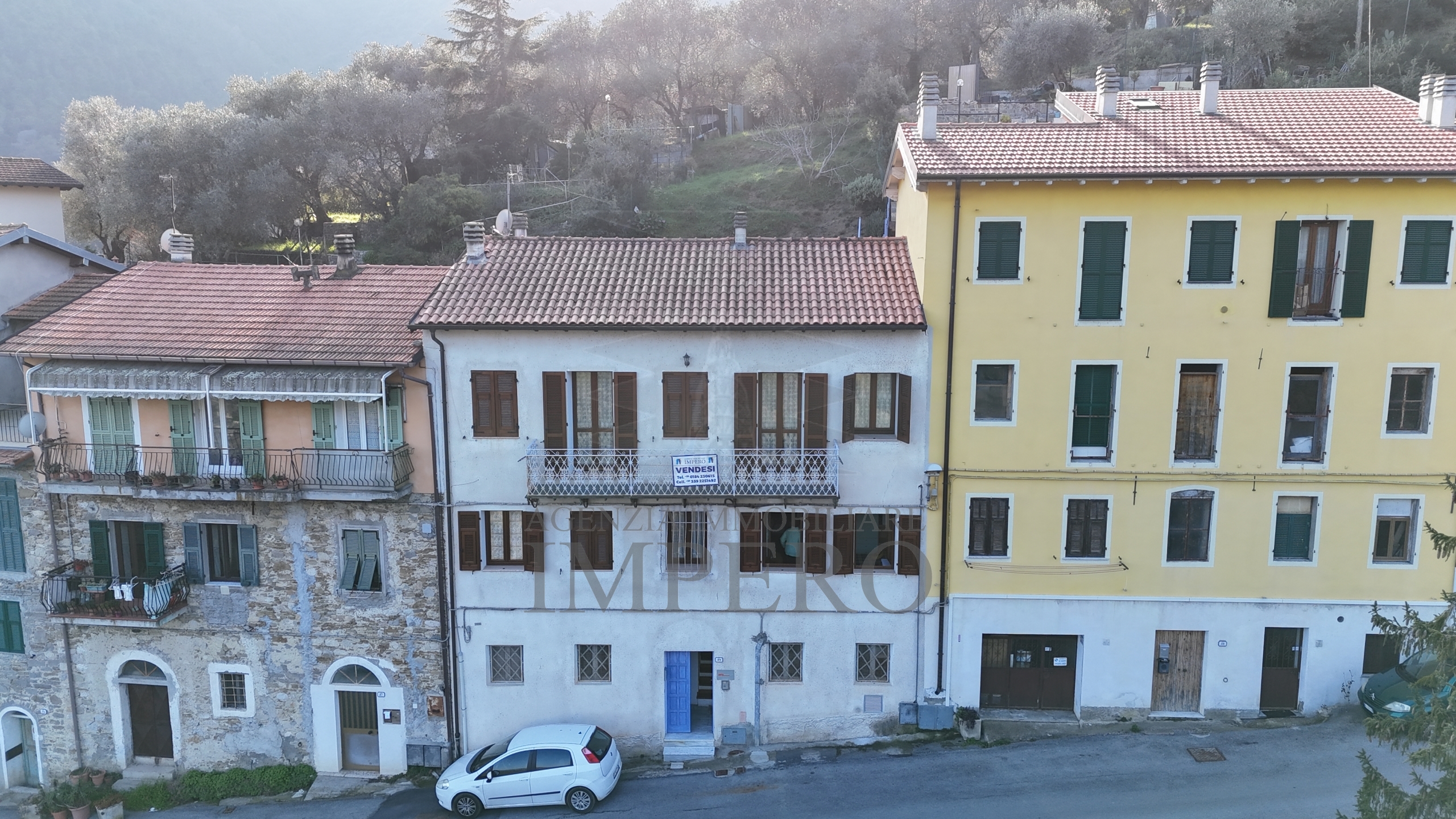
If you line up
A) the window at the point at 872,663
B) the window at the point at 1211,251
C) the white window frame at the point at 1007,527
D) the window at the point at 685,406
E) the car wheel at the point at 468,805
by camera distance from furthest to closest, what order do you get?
the window at the point at 872,663 < the white window frame at the point at 1007,527 < the window at the point at 685,406 < the car wheel at the point at 468,805 < the window at the point at 1211,251

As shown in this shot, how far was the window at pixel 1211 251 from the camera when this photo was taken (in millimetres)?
17250

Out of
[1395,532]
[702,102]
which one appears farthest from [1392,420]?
[702,102]

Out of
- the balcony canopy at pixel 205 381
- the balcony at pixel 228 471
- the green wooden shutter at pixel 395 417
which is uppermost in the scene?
the balcony canopy at pixel 205 381

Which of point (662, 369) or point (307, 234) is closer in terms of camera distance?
point (662, 369)

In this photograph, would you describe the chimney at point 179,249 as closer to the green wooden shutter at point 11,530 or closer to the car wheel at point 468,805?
the green wooden shutter at point 11,530

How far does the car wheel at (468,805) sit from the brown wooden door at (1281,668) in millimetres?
15613

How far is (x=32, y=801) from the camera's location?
20.5 meters

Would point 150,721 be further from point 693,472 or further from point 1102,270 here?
point 1102,270

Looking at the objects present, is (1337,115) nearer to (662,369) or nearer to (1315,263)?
(1315,263)

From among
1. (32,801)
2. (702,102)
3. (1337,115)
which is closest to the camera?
(1337,115)

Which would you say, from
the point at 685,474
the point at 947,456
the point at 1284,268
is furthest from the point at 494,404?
the point at 1284,268

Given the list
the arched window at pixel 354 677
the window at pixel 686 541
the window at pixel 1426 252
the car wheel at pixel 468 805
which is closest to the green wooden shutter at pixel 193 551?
the arched window at pixel 354 677

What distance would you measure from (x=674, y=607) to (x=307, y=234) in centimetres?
3191

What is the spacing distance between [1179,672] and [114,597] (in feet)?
71.2
